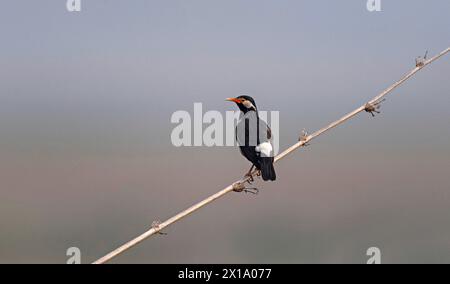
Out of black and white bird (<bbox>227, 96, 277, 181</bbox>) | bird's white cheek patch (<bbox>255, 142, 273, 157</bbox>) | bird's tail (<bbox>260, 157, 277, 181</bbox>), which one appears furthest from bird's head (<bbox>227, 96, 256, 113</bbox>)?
bird's tail (<bbox>260, 157, 277, 181</bbox>)

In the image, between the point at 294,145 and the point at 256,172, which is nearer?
the point at 294,145

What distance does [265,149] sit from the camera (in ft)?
A: 15.2

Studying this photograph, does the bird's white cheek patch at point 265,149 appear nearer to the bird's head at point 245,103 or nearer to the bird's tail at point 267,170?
the bird's tail at point 267,170

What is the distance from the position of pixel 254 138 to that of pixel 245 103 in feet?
1.30

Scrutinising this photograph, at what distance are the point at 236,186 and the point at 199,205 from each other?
1.25ft

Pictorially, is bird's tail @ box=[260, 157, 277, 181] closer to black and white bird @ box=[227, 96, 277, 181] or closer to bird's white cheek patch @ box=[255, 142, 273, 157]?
black and white bird @ box=[227, 96, 277, 181]

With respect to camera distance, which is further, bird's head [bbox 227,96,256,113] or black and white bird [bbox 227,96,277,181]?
bird's head [bbox 227,96,256,113]

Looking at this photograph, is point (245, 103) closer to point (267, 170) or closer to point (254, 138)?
point (254, 138)

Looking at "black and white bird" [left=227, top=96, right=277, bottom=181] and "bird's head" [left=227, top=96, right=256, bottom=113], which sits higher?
"bird's head" [left=227, top=96, right=256, bottom=113]

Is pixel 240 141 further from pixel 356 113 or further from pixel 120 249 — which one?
pixel 120 249

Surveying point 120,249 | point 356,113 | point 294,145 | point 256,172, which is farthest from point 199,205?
point 256,172

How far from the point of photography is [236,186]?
3375 mm

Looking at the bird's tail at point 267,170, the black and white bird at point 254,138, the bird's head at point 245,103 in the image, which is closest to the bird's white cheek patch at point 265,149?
the black and white bird at point 254,138

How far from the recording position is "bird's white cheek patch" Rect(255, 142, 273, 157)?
4570 millimetres
